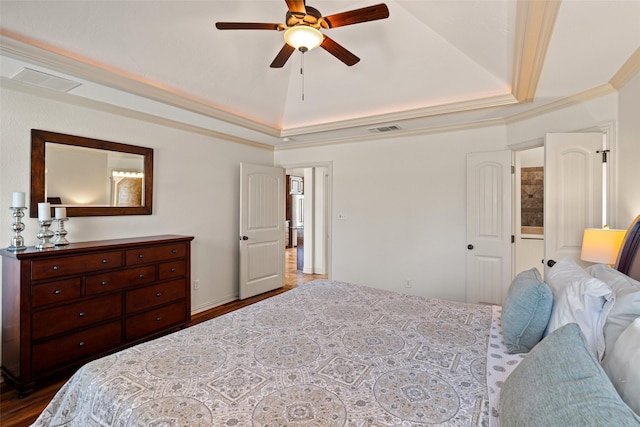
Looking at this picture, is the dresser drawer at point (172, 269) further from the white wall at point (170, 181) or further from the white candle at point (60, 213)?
the white candle at point (60, 213)

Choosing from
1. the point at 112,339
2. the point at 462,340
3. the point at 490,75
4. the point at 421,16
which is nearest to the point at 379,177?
the point at 490,75

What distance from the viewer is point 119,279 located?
2814 mm

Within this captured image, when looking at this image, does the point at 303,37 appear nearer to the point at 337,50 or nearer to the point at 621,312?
the point at 337,50

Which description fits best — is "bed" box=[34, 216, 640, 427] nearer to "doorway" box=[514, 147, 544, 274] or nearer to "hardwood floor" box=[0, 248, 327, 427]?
"hardwood floor" box=[0, 248, 327, 427]

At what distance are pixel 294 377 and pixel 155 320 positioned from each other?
7.70 ft

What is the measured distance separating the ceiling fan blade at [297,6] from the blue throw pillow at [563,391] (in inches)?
77.3

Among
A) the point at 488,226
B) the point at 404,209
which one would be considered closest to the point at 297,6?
the point at 404,209

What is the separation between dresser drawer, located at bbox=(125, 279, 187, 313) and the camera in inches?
115

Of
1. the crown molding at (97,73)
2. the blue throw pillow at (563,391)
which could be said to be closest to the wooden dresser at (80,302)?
the crown molding at (97,73)

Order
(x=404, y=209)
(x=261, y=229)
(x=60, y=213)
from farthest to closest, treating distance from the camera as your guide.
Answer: (x=261, y=229)
(x=404, y=209)
(x=60, y=213)

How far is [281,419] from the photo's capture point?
1.08 meters

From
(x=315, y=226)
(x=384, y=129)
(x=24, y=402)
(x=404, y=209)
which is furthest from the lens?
(x=315, y=226)

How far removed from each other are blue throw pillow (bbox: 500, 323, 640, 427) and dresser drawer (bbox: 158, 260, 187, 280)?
306 cm

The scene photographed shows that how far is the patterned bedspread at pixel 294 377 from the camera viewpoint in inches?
43.6
